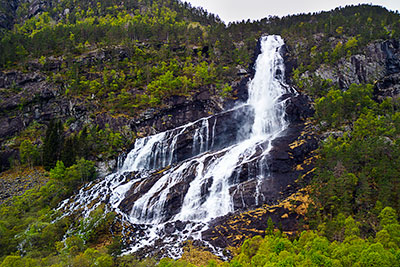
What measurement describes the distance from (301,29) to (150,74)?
154 feet

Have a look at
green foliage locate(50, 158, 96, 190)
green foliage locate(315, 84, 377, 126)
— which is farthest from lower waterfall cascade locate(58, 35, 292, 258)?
green foliage locate(315, 84, 377, 126)

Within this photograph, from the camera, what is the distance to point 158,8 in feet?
415

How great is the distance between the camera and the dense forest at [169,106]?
74.6ft

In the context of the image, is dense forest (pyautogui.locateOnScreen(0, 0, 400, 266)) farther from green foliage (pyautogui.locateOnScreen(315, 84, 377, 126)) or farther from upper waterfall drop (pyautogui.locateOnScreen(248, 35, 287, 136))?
upper waterfall drop (pyautogui.locateOnScreen(248, 35, 287, 136))

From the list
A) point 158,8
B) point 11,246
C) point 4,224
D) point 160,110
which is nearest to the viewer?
point 11,246

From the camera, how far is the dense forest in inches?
895

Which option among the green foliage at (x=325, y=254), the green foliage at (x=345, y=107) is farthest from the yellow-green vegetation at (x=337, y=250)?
the green foliage at (x=345, y=107)

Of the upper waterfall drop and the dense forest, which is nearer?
the dense forest

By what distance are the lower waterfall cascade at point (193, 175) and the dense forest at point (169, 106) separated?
3.21m

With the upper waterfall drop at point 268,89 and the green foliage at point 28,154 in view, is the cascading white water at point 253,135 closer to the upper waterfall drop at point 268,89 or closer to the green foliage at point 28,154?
the upper waterfall drop at point 268,89

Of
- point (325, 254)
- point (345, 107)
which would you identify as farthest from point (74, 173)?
point (345, 107)

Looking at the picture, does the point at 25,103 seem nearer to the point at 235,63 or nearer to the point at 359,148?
the point at 235,63

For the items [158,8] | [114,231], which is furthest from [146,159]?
[158,8]

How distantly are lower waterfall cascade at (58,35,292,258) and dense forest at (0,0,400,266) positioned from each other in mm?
3214
